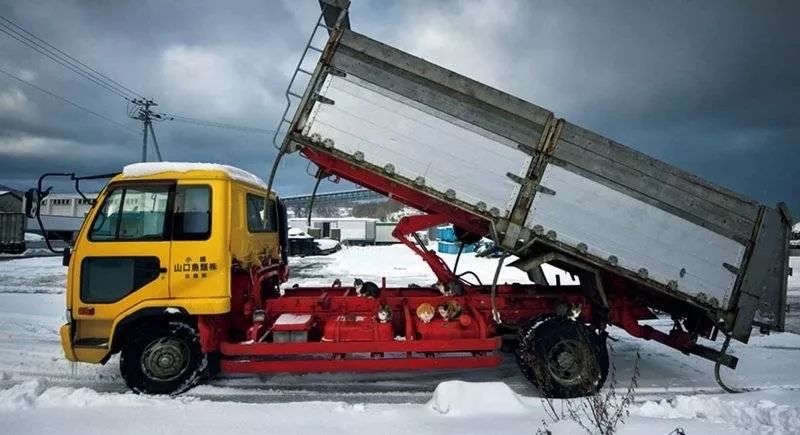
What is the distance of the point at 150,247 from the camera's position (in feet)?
16.0

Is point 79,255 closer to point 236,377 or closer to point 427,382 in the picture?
point 236,377

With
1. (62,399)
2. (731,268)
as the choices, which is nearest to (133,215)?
(62,399)

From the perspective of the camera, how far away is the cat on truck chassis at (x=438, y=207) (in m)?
4.75

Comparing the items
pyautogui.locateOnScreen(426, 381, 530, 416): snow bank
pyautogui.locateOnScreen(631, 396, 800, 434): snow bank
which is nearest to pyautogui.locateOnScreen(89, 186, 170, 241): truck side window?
pyautogui.locateOnScreen(426, 381, 530, 416): snow bank

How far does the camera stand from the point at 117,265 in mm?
4891

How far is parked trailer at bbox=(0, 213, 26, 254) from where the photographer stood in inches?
1031

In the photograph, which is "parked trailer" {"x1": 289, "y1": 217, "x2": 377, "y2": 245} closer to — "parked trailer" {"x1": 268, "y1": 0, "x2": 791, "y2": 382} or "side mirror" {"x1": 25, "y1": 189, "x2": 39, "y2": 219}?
"side mirror" {"x1": 25, "y1": 189, "x2": 39, "y2": 219}

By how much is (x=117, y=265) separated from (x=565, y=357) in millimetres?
4796

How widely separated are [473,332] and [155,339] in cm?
335

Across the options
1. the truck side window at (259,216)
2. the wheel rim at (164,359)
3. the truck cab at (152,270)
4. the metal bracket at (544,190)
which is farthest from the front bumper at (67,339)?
the metal bracket at (544,190)

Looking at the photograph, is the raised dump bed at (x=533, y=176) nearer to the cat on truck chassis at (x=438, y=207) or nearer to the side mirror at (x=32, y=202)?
the cat on truck chassis at (x=438, y=207)

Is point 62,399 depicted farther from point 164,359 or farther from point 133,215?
point 133,215

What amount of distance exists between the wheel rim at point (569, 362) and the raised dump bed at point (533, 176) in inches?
36.8

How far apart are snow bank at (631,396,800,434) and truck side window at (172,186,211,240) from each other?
4514mm
